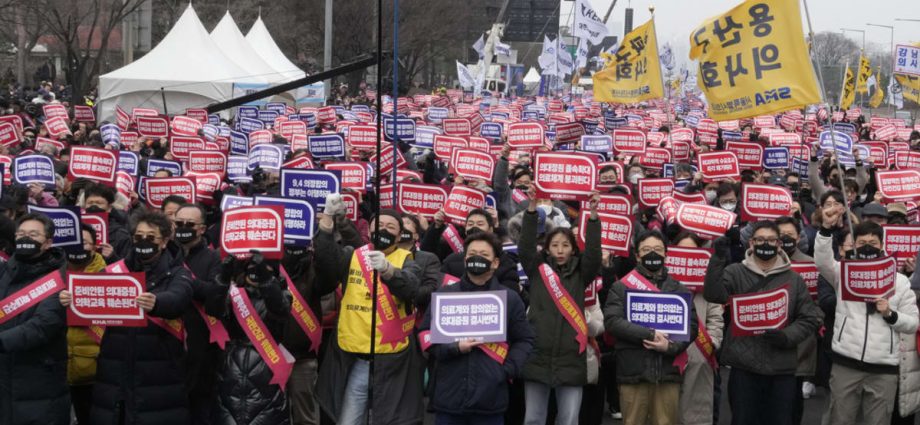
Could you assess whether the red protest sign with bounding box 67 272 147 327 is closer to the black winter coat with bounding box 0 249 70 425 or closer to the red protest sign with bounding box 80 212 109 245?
the black winter coat with bounding box 0 249 70 425

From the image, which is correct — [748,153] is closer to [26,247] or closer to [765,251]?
[765,251]

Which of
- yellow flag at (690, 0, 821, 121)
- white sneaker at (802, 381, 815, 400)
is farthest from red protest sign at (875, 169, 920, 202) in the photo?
yellow flag at (690, 0, 821, 121)

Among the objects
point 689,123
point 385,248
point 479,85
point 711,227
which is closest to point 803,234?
point 711,227

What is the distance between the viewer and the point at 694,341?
7.54 m

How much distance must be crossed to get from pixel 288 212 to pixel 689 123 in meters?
23.9

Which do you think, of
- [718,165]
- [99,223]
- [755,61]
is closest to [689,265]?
[755,61]

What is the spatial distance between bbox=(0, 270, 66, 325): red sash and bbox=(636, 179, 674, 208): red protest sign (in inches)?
246

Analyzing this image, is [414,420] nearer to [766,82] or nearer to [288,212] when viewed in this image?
[288,212]

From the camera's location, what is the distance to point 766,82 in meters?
8.65

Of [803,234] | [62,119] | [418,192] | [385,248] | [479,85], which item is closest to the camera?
[385,248]

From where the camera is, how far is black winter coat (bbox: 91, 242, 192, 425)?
6.51m

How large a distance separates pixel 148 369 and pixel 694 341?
3.19 metres

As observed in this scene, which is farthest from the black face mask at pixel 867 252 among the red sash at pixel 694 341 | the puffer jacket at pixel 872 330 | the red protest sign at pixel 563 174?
the red protest sign at pixel 563 174

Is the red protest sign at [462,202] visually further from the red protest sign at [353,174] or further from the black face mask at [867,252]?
the black face mask at [867,252]
